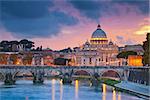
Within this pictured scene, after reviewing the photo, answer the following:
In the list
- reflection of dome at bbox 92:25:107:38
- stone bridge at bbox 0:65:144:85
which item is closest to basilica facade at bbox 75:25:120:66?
reflection of dome at bbox 92:25:107:38

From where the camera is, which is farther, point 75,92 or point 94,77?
→ point 94,77

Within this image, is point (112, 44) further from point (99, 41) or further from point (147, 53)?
point (147, 53)

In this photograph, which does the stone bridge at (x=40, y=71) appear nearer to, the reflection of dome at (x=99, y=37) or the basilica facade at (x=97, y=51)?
the basilica facade at (x=97, y=51)

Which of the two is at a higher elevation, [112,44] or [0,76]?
[112,44]

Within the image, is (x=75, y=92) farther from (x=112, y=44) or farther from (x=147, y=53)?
(x=112, y=44)

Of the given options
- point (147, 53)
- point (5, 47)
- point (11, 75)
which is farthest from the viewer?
point (5, 47)

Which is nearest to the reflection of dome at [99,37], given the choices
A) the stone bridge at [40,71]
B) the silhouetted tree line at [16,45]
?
the silhouetted tree line at [16,45]

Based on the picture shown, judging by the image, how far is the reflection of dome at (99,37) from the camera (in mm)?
109312

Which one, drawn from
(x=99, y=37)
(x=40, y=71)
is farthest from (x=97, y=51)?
(x=40, y=71)

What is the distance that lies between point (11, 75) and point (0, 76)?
403cm

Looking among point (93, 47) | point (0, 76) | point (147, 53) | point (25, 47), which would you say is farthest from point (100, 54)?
point (147, 53)

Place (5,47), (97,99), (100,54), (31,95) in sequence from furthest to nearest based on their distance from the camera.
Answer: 1. (100,54)
2. (5,47)
3. (31,95)
4. (97,99)

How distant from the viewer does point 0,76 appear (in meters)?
59.3

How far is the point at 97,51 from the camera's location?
333ft
